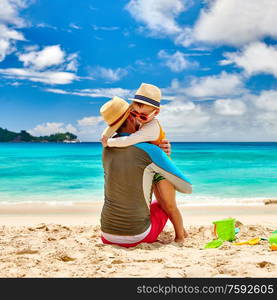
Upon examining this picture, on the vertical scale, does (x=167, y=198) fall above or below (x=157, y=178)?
below

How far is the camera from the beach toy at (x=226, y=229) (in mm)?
3681

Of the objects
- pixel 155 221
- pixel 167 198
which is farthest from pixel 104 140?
pixel 155 221

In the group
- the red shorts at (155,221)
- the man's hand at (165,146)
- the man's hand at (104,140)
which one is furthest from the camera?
the red shorts at (155,221)

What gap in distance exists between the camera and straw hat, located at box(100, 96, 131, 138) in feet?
9.85

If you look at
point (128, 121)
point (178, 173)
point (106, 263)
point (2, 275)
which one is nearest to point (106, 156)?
point (128, 121)

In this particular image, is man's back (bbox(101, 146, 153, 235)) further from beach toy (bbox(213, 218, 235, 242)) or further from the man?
beach toy (bbox(213, 218, 235, 242))

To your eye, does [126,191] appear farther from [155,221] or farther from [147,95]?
[147,95]

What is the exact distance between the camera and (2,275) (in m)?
2.50

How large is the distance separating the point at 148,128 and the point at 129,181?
445 millimetres

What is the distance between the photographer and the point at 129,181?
3.02m

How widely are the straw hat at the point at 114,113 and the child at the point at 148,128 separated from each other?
0.07m

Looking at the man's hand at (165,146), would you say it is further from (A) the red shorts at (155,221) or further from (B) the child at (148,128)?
(A) the red shorts at (155,221)

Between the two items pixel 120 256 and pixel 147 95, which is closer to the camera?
pixel 120 256

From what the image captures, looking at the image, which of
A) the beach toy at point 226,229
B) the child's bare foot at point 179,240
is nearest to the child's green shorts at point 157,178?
the child's bare foot at point 179,240
